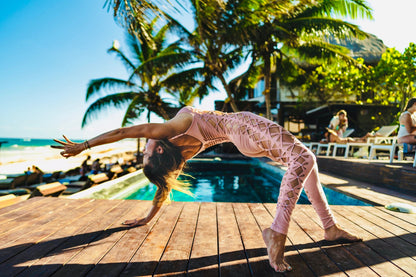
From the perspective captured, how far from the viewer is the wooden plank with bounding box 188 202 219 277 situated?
120 centimetres

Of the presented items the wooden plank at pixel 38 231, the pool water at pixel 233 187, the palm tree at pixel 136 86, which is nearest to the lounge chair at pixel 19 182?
the pool water at pixel 233 187

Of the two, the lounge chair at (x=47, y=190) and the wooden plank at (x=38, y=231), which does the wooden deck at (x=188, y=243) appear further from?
the lounge chair at (x=47, y=190)

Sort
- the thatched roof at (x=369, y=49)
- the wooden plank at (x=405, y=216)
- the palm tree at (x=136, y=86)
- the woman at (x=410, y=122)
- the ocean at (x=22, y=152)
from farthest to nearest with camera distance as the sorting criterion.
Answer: the ocean at (x=22, y=152) < the thatched roof at (x=369, y=49) < the palm tree at (x=136, y=86) < the woman at (x=410, y=122) < the wooden plank at (x=405, y=216)

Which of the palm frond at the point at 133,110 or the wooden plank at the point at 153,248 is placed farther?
the palm frond at the point at 133,110

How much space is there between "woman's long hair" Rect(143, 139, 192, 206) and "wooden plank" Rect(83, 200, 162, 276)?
345mm

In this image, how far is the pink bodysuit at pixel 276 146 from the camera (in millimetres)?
1280

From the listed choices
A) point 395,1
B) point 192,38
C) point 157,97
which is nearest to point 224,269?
point 395,1

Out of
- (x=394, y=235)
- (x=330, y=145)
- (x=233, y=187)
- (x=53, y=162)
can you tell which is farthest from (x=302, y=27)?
(x=53, y=162)

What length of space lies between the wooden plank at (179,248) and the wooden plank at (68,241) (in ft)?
1.81

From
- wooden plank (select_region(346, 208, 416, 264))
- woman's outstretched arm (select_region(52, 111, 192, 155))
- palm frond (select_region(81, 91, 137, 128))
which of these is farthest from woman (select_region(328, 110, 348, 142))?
palm frond (select_region(81, 91, 137, 128))

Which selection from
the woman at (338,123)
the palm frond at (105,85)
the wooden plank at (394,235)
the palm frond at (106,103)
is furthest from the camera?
the palm frond at (106,103)

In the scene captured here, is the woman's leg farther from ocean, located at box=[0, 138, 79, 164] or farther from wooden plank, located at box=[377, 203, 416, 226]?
ocean, located at box=[0, 138, 79, 164]

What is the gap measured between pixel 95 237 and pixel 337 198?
3.29 m

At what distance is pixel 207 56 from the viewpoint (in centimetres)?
930
